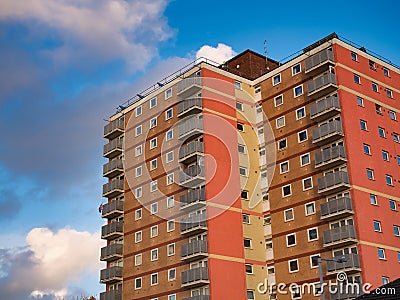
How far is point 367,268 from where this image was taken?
172 feet

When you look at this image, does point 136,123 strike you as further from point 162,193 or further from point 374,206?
point 374,206

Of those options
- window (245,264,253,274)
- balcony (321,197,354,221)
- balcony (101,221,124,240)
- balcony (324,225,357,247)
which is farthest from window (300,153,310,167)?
balcony (101,221,124,240)

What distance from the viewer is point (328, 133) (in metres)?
58.1

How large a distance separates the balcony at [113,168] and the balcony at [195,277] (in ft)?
65.8

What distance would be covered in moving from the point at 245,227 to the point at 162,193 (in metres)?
10.7

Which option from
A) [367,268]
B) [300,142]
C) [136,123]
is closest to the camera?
[367,268]

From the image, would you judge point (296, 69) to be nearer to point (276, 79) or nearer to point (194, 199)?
point (276, 79)

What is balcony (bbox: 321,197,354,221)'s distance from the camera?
54312 mm

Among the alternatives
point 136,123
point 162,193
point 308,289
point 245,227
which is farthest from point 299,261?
point 136,123

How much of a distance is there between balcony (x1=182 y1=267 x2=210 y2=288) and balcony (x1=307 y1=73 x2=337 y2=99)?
69.0 ft

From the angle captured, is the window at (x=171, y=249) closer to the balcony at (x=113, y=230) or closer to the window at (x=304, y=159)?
the balcony at (x=113, y=230)

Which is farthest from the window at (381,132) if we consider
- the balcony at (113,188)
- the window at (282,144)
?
the balcony at (113,188)

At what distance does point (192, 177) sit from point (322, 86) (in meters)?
16.4

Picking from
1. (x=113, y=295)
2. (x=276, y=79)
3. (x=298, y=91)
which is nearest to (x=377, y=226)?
(x=298, y=91)
